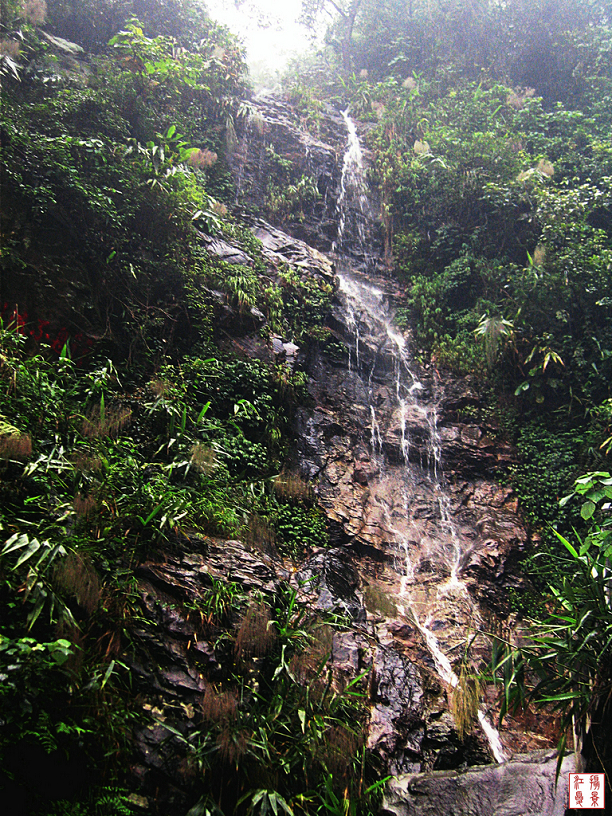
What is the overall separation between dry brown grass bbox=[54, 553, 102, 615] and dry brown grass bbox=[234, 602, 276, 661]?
54.0 inches

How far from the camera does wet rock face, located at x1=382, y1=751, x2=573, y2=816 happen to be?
12.3 ft

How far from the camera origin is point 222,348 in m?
7.71

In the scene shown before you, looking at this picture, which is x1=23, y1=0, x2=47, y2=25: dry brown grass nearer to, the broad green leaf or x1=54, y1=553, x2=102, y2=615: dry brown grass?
x1=54, y1=553, x2=102, y2=615: dry brown grass

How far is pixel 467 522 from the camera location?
7734mm

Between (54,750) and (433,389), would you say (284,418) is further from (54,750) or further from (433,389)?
(54,750)

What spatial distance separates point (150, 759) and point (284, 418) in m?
5.23

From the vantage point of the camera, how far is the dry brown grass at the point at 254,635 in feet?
13.6

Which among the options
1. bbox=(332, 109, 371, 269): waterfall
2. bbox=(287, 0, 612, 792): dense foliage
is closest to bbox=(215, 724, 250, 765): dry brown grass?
bbox=(287, 0, 612, 792): dense foliage

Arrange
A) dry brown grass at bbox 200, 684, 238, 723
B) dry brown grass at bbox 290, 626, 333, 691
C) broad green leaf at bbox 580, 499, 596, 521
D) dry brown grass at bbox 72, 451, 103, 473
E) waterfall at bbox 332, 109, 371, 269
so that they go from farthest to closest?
waterfall at bbox 332, 109, 371, 269 < dry brown grass at bbox 72, 451, 103, 473 < dry brown grass at bbox 290, 626, 333, 691 < broad green leaf at bbox 580, 499, 596, 521 < dry brown grass at bbox 200, 684, 238, 723

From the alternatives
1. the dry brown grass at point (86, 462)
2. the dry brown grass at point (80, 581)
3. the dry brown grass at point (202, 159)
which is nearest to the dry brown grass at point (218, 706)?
the dry brown grass at point (80, 581)

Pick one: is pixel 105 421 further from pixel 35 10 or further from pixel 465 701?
pixel 35 10

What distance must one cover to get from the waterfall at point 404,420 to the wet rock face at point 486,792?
1.96 feet

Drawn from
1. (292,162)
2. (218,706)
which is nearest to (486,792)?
(218,706)

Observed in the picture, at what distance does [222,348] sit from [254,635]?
16.0 feet
